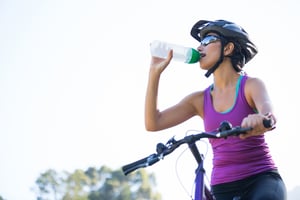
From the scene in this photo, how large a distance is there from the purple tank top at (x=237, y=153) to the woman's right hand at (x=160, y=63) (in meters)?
0.50

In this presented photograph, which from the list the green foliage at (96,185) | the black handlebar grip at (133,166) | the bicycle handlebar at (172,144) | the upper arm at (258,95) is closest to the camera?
the bicycle handlebar at (172,144)

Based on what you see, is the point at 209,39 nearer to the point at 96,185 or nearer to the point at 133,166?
the point at 133,166

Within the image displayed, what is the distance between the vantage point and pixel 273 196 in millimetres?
4719

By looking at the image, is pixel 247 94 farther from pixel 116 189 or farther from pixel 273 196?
pixel 116 189

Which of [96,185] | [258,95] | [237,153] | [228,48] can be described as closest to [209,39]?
[228,48]

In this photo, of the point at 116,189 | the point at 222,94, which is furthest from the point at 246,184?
the point at 116,189

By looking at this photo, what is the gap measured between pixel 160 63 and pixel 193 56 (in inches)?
10.1

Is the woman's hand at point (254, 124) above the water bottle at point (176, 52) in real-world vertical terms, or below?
below

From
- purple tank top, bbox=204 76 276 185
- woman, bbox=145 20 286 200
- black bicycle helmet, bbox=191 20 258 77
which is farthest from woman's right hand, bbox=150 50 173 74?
purple tank top, bbox=204 76 276 185

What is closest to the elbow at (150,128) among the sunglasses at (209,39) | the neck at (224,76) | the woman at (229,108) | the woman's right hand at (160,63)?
the woman at (229,108)

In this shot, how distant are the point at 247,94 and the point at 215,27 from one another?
2.22 feet

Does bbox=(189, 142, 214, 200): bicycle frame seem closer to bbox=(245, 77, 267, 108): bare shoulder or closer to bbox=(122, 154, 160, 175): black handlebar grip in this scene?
bbox=(122, 154, 160, 175): black handlebar grip

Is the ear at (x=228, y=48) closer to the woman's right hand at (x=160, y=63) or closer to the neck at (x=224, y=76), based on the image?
the neck at (x=224, y=76)

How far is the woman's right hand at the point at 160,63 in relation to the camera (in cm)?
531
